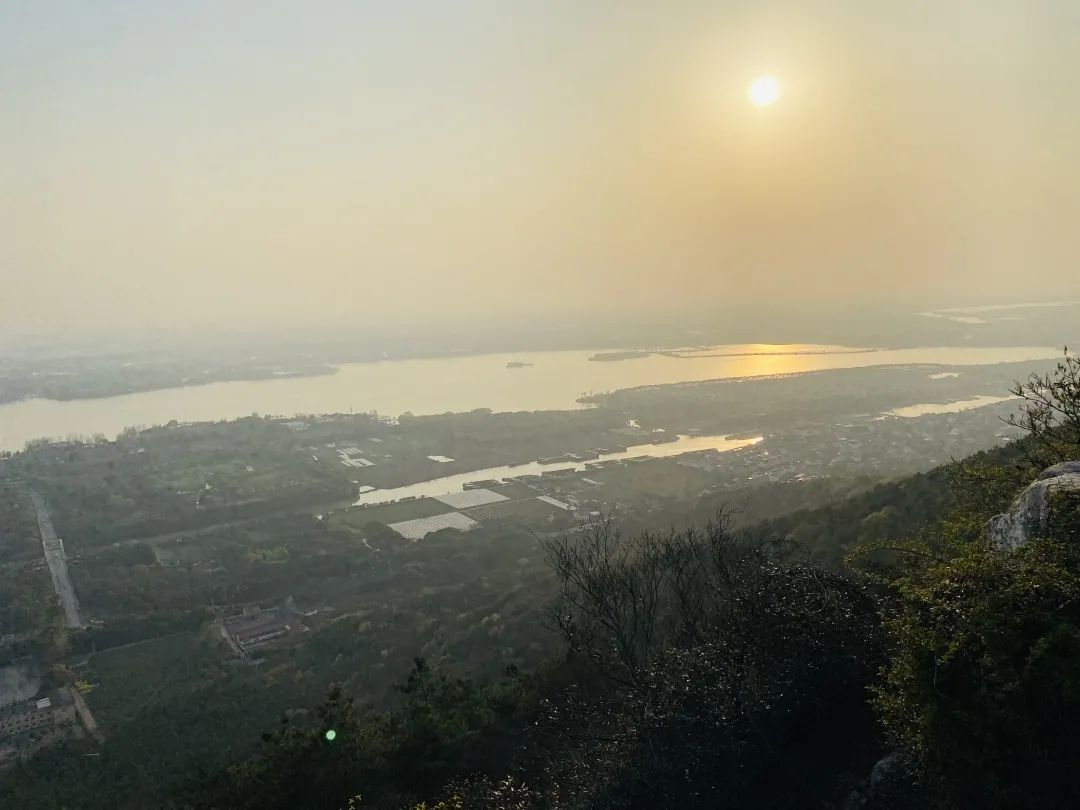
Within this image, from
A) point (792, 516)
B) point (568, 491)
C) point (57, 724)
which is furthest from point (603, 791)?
point (568, 491)

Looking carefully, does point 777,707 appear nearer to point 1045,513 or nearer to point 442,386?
point 1045,513

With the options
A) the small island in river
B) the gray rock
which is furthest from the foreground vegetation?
the small island in river

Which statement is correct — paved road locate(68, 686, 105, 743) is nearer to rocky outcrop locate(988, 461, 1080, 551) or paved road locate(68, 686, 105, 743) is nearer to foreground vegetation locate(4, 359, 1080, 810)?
foreground vegetation locate(4, 359, 1080, 810)

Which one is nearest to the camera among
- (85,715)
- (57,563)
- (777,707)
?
(777,707)

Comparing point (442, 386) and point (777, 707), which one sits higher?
point (442, 386)

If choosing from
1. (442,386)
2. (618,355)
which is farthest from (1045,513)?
(618,355)
